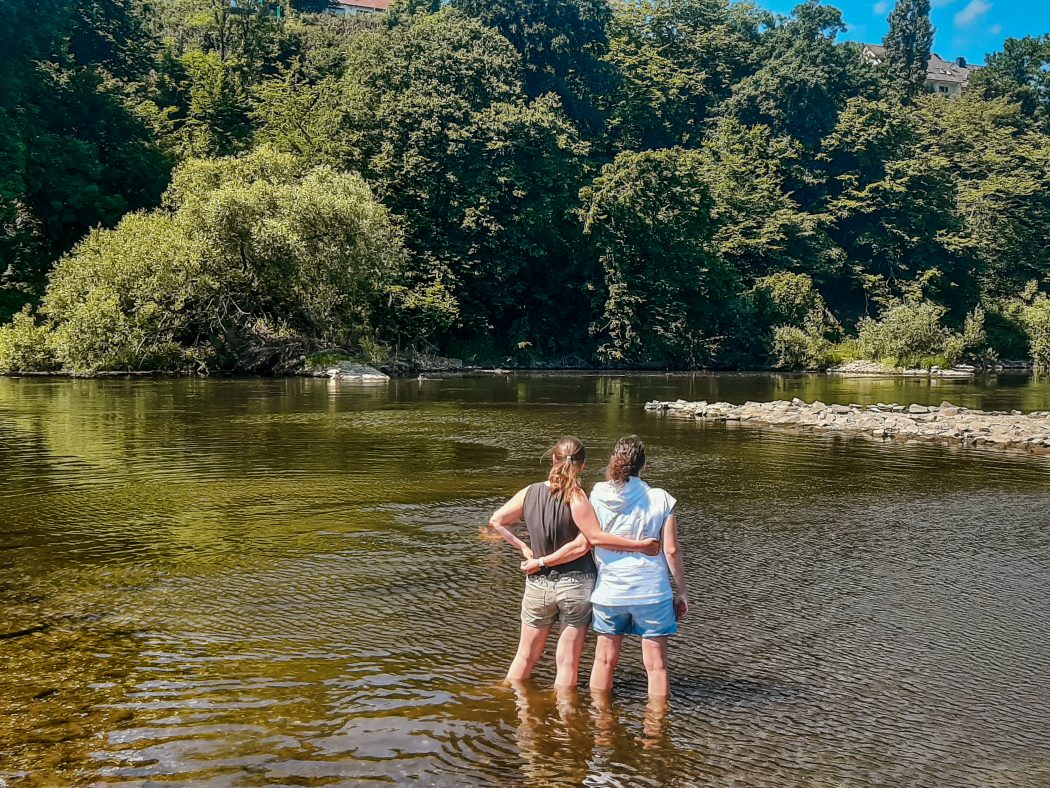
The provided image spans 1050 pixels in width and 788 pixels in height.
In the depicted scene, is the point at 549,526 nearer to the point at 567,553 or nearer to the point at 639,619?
the point at 567,553

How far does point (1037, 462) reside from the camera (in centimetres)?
2188

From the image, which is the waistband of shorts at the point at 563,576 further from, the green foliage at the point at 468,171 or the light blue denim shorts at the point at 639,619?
the green foliage at the point at 468,171

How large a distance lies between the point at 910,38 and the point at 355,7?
91.0 meters

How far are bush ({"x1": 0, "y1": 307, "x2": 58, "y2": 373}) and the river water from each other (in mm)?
35826

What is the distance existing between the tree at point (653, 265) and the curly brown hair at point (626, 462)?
65244 millimetres

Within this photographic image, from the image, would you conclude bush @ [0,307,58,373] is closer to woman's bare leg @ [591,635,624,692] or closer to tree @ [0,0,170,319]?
tree @ [0,0,170,319]

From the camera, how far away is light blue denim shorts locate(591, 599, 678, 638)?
22.5ft

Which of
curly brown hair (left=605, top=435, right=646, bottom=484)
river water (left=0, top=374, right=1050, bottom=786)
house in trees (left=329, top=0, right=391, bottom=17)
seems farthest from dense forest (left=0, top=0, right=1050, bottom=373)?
curly brown hair (left=605, top=435, right=646, bottom=484)

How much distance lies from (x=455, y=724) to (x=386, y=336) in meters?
57.1

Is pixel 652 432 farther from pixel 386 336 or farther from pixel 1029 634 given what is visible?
pixel 386 336

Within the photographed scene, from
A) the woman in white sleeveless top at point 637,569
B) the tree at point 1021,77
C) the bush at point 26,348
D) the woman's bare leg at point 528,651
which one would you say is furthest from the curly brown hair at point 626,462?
the tree at point 1021,77

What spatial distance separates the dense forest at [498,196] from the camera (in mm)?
53531

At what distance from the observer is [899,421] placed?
2872cm

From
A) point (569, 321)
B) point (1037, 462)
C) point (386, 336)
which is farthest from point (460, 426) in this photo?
point (569, 321)
